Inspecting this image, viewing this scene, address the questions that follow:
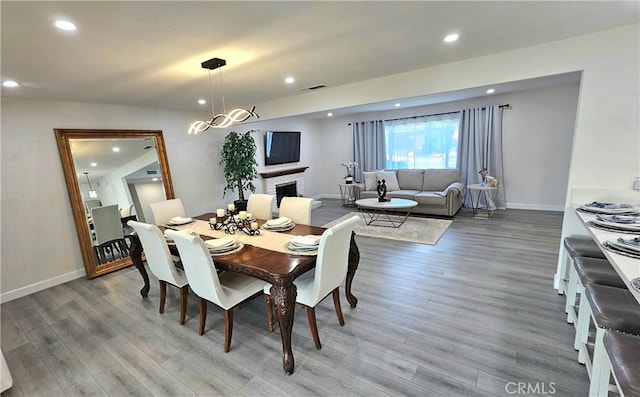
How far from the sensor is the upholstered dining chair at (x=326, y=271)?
192 centimetres

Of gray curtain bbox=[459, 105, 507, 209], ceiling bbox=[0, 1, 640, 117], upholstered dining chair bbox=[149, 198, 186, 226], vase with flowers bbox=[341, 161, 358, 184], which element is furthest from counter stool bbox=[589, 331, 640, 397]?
vase with flowers bbox=[341, 161, 358, 184]

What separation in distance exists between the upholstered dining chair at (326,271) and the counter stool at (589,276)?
1505mm

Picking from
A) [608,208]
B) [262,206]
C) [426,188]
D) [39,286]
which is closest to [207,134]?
[262,206]

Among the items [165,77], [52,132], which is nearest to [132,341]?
[165,77]

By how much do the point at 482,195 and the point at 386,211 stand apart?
205cm

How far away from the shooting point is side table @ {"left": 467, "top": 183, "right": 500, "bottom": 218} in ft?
17.2

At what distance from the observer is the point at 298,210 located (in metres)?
3.19

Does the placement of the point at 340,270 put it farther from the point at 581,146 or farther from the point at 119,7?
the point at 581,146

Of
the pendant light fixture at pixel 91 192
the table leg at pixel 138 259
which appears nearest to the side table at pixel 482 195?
the table leg at pixel 138 259

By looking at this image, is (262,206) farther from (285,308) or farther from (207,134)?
(207,134)

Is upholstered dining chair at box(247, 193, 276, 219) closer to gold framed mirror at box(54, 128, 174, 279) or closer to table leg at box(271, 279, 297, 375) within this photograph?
table leg at box(271, 279, 297, 375)

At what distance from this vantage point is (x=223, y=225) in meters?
2.90

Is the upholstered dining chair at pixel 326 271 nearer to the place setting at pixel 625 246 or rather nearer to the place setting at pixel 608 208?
the place setting at pixel 625 246

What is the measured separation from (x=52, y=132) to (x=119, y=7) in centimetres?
295
